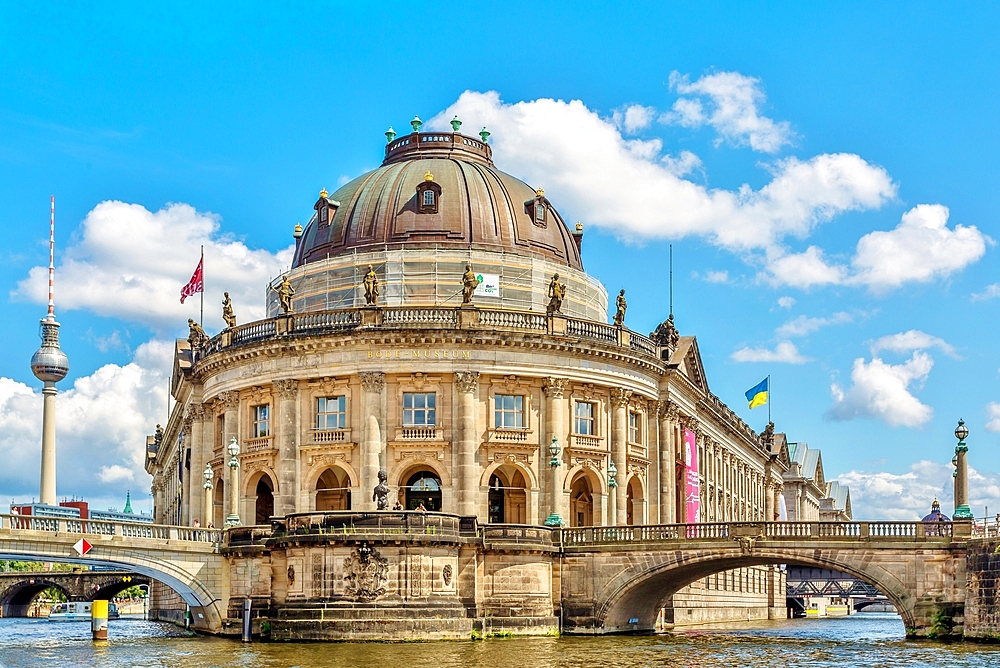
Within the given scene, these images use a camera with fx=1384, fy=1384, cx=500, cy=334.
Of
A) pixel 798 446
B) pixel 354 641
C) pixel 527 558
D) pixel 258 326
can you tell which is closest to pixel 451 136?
pixel 258 326

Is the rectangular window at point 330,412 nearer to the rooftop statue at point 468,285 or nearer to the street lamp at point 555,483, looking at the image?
the rooftop statue at point 468,285

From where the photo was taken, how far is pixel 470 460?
241 ft

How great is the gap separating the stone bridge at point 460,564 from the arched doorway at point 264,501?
11.5 metres

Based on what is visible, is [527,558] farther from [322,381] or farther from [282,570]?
[322,381]

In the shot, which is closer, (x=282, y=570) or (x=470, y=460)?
(x=282, y=570)

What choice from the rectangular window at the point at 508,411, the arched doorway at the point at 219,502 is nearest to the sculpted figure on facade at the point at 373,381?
the rectangular window at the point at 508,411

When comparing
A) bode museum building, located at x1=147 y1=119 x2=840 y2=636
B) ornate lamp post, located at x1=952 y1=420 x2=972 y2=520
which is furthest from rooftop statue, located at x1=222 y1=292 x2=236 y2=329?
ornate lamp post, located at x1=952 y1=420 x2=972 y2=520

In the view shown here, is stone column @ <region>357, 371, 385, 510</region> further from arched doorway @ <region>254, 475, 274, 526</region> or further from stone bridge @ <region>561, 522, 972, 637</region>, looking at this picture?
stone bridge @ <region>561, 522, 972, 637</region>

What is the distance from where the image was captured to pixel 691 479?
297 feet

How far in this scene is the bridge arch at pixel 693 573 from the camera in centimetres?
6122

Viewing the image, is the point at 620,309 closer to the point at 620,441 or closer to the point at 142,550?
the point at 620,441

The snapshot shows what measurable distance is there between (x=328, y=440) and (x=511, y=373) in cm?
1053

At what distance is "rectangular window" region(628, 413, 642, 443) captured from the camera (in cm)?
8100

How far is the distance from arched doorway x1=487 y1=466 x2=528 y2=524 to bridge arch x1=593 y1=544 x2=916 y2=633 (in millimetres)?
9820
